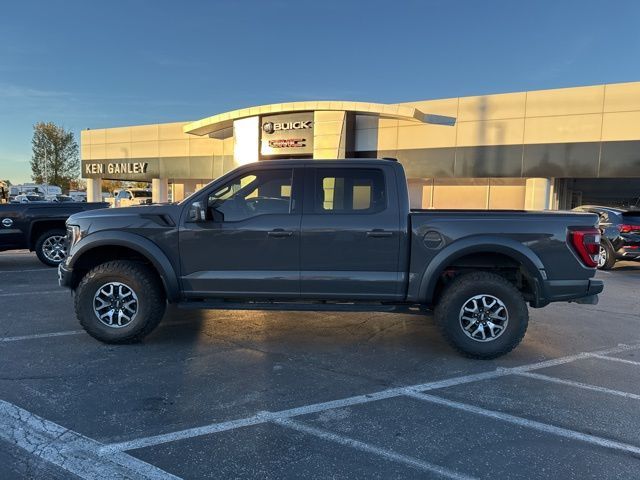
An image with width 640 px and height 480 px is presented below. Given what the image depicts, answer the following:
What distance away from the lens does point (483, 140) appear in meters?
21.3

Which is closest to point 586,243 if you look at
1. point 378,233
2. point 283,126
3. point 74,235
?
point 378,233

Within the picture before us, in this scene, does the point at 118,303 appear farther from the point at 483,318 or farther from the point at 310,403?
the point at 483,318

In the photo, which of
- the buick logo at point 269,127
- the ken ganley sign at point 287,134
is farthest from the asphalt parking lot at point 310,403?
the buick logo at point 269,127

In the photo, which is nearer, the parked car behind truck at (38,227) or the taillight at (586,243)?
the taillight at (586,243)

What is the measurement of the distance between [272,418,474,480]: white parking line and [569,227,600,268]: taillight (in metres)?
2.89

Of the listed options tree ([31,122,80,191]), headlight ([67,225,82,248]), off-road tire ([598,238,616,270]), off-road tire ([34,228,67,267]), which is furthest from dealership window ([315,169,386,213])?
tree ([31,122,80,191])

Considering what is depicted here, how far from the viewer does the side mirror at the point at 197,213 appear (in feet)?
16.0

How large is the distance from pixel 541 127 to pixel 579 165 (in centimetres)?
218

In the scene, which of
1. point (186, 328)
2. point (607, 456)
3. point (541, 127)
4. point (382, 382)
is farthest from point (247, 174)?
point (541, 127)

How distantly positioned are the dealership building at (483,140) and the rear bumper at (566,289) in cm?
1633

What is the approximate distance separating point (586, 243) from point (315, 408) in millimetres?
3137

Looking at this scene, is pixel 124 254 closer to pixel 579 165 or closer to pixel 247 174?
pixel 247 174

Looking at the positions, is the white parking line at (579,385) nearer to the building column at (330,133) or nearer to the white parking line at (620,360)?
the white parking line at (620,360)

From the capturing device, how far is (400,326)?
6.13m
